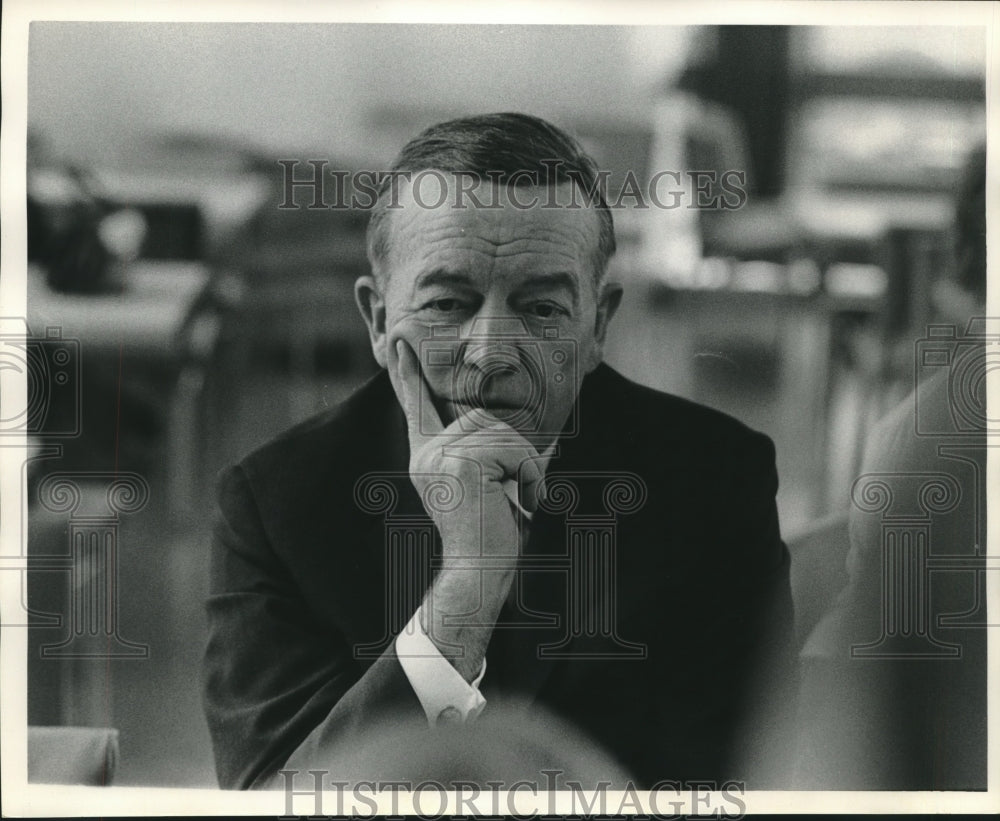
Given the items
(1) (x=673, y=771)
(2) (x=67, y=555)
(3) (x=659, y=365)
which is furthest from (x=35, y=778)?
(3) (x=659, y=365)

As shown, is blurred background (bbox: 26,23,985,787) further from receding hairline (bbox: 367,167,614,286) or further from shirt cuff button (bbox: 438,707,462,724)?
shirt cuff button (bbox: 438,707,462,724)

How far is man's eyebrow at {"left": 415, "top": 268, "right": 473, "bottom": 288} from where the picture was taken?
249cm

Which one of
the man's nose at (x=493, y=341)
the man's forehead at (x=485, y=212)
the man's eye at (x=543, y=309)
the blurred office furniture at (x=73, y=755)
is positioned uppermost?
the man's forehead at (x=485, y=212)

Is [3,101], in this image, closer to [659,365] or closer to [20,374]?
[20,374]

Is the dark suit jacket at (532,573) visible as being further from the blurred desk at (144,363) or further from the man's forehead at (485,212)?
the man's forehead at (485,212)

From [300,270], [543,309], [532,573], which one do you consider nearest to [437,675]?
[532,573]

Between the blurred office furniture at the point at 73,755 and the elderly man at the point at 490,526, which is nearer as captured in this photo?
the elderly man at the point at 490,526

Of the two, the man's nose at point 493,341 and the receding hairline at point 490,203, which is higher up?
the receding hairline at point 490,203

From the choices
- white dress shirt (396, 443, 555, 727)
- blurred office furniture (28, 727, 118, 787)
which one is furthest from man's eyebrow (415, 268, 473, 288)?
blurred office furniture (28, 727, 118, 787)

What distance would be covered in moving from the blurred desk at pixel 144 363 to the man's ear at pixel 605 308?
3.01 ft

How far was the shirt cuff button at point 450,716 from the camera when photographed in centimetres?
255

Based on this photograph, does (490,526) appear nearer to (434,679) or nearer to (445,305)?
(434,679)

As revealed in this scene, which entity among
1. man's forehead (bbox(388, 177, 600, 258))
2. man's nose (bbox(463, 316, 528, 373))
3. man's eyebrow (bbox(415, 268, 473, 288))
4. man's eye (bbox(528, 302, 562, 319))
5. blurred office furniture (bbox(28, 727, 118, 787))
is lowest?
blurred office furniture (bbox(28, 727, 118, 787))

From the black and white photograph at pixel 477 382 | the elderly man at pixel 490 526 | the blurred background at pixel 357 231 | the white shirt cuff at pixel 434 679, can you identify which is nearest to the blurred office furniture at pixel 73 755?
the black and white photograph at pixel 477 382
